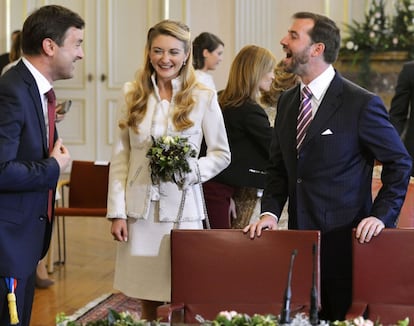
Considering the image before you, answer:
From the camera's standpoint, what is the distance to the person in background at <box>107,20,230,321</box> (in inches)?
168

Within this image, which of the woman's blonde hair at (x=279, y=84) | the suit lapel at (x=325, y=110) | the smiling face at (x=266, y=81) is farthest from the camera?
the woman's blonde hair at (x=279, y=84)

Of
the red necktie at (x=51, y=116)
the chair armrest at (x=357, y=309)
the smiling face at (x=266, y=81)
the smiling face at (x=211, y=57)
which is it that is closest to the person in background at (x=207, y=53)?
the smiling face at (x=211, y=57)

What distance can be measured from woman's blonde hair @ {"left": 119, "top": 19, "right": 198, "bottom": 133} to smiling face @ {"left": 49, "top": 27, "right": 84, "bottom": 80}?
70 cm

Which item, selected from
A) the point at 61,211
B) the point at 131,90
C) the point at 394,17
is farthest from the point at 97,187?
the point at 394,17

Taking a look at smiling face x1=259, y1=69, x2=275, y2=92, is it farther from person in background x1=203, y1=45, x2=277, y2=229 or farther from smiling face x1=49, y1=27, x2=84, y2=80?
smiling face x1=49, y1=27, x2=84, y2=80

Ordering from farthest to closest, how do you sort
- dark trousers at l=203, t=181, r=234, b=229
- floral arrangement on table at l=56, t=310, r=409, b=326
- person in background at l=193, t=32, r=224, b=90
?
1. person in background at l=193, t=32, r=224, b=90
2. dark trousers at l=203, t=181, r=234, b=229
3. floral arrangement on table at l=56, t=310, r=409, b=326

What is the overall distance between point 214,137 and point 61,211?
9.82 feet

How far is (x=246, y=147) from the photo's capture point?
550 centimetres

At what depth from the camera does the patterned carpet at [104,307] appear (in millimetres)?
5918

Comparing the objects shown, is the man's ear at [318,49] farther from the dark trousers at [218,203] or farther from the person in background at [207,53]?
the person in background at [207,53]

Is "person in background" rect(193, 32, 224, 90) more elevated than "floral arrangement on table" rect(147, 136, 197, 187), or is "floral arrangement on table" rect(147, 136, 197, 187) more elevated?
"person in background" rect(193, 32, 224, 90)

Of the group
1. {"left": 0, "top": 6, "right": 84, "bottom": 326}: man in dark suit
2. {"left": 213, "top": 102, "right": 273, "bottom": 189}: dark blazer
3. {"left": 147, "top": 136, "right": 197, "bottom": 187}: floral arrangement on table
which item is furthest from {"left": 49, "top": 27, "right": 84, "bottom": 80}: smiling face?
{"left": 213, "top": 102, "right": 273, "bottom": 189}: dark blazer

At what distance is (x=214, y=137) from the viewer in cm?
439

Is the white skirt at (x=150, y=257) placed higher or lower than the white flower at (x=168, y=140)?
lower
